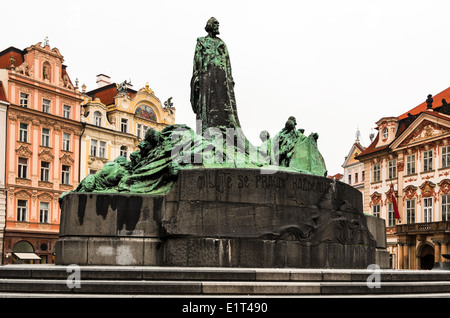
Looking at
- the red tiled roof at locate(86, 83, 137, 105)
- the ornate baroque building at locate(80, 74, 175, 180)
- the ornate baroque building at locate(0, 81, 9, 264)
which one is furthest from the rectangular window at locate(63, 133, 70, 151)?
the red tiled roof at locate(86, 83, 137, 105)

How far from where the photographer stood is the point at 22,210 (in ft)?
116

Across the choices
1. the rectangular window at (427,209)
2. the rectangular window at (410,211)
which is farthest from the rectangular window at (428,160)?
the rectangular window at (410,211)

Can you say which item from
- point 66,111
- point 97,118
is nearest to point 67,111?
point 66,111

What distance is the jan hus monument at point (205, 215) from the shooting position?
9711mm

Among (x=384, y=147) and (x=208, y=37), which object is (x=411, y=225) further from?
(x=208, y=37)

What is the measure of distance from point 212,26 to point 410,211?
29835 mm

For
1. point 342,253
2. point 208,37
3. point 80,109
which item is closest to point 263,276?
point 342,253

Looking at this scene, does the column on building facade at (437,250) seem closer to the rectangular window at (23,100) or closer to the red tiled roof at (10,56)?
the rectangular window at (23,100)

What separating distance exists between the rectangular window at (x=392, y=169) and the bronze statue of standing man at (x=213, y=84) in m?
30.6

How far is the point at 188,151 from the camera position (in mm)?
10812

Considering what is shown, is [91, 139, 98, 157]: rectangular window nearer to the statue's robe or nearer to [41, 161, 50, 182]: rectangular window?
[41, 161, 50, 182]: rectangular window

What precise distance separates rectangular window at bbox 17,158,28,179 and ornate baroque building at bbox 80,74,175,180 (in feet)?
14.3

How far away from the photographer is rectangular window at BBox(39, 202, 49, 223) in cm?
3625
